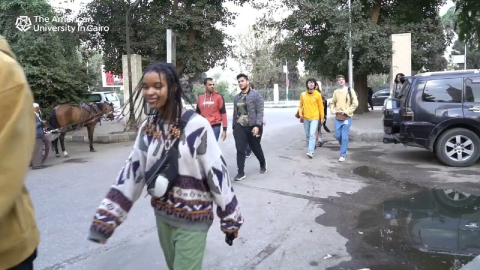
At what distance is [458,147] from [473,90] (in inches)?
45.7

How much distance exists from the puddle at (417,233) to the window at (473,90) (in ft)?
9.37

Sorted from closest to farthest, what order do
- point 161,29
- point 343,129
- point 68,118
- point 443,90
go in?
point 443,90 < point 343,129 < point 68,118 < point 161,29

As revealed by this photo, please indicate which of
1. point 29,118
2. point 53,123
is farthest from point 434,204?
point 53,123

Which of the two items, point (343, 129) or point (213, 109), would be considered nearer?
point (213, 109)

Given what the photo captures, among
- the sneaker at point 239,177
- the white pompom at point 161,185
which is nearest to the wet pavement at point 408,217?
the sneaker at point 239,177

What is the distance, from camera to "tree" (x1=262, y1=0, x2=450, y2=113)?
1728 cm

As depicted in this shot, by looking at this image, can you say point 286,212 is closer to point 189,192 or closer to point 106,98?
point 189,192

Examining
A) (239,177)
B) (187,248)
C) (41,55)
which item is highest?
(41,55)

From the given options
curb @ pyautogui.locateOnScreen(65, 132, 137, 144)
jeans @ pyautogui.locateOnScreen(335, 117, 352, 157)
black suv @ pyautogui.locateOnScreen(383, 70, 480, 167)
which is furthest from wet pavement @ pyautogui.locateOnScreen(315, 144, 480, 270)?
curb @ pyautogui.locateOnScreen(65, 132, 137, 144)

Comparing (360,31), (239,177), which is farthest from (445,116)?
(360,31)

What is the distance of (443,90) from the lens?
29.1 feet

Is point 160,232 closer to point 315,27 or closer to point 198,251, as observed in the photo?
point 198,251

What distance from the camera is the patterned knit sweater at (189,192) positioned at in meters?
2.51

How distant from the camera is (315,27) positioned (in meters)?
19.0
